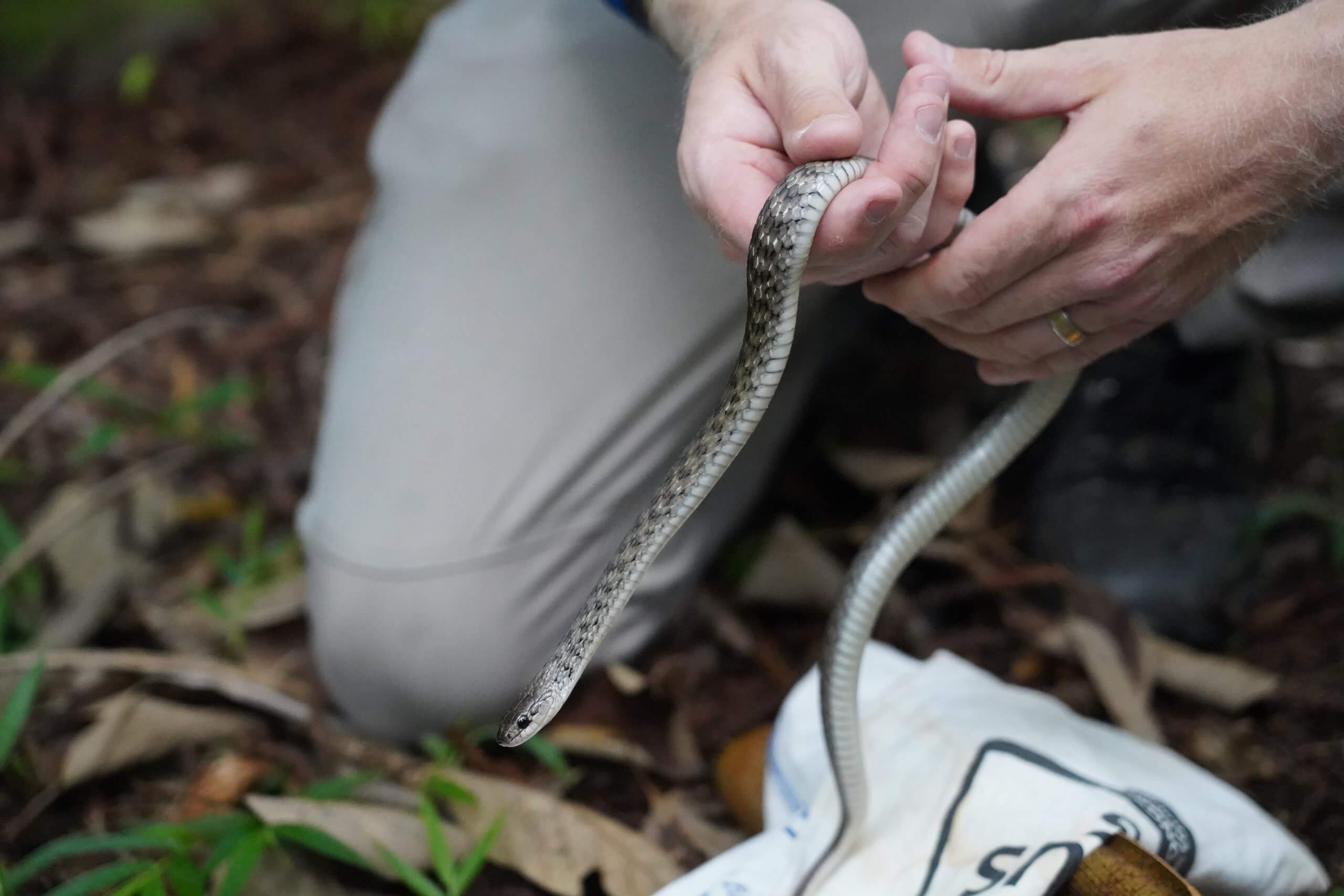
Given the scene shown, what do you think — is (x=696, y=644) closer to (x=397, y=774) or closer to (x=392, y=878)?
(x=397, y=774)

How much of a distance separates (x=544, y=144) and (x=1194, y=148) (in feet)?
5.33

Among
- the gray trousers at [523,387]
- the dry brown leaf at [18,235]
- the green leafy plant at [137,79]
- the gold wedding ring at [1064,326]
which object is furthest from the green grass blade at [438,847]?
the green leafy plant at [137,79]

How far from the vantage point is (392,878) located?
194 centimetres

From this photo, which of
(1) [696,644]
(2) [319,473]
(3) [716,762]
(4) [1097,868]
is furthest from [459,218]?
(4) [1097,868]

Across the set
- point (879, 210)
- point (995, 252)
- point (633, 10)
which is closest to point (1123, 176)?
point (995, 252)

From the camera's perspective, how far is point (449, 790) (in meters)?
2.04

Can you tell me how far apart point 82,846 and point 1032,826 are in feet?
5.36

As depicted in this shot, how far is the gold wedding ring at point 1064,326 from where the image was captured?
64.7 inches

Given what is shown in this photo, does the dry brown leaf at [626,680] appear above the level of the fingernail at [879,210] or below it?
below

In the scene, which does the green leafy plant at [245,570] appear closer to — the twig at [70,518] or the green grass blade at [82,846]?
the twig at [70,518]

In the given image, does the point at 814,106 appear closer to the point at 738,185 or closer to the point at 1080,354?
the point at 738,185

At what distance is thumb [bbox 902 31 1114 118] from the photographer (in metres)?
1.59

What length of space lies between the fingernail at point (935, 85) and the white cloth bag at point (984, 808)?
1093mm

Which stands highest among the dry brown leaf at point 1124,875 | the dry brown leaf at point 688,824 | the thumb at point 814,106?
the thumb at point 814,106
